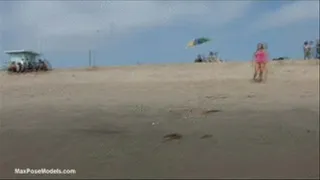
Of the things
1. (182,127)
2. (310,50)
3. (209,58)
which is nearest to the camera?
(310,50)

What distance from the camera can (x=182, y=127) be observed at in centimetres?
310

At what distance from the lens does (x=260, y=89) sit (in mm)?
3203

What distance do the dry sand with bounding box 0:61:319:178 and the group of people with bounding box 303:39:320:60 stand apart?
136 millimetres

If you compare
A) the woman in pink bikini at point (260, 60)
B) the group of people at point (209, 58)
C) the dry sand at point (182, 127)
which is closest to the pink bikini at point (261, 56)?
the woman in pink bikini at point (260, 60)

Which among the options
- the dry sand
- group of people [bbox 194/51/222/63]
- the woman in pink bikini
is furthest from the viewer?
group of people [bbox 194/51/222/63]

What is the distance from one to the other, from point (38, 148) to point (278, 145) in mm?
1343

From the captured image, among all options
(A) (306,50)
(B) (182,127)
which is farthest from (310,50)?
(B) (182,127)

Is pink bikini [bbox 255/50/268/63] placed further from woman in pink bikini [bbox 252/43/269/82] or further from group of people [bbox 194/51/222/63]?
group of people [bbox 194/51/222/63]

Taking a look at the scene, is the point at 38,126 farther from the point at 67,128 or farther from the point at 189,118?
the point at 189,118

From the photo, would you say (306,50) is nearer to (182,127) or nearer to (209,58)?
(182,127)

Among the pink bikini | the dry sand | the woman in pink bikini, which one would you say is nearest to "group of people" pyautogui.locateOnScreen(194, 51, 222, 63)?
the dry sand

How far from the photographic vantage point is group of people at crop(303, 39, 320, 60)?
2673 millimetres

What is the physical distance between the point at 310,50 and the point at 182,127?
2.68 ft

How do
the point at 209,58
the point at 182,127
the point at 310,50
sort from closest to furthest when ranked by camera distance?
the point at 310,50 → the point at 182,127 → the point at 209,58
